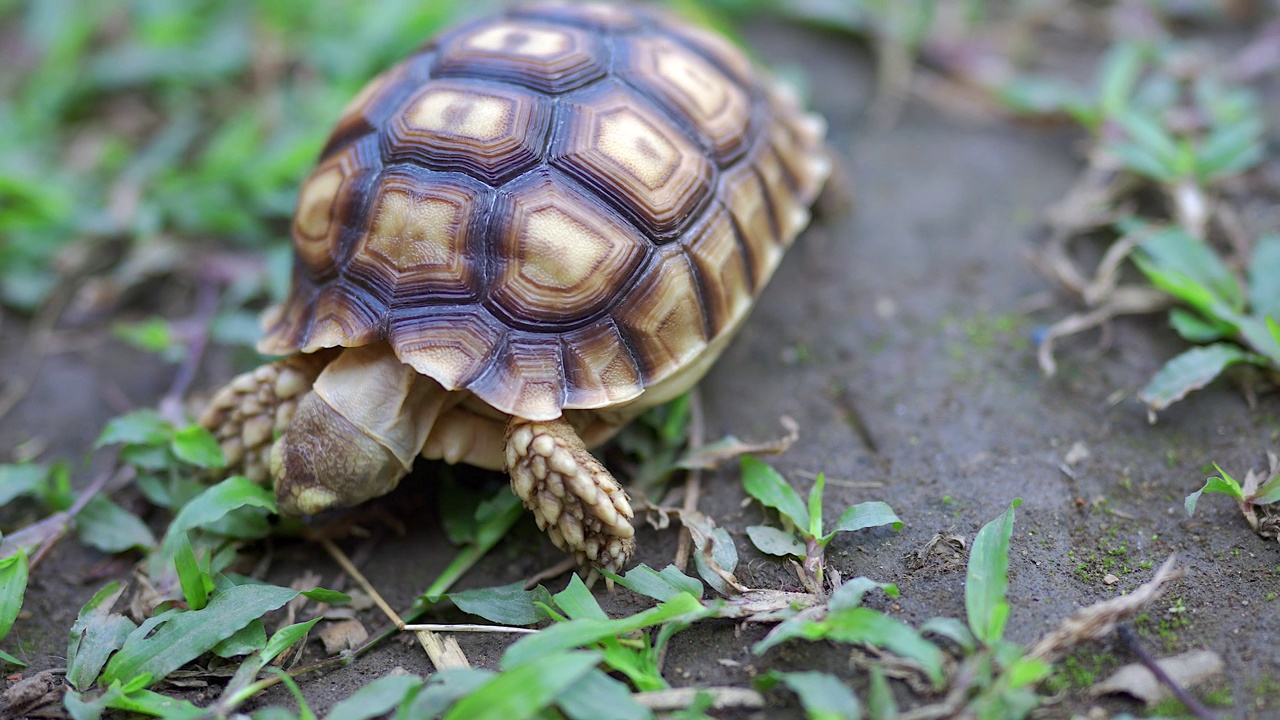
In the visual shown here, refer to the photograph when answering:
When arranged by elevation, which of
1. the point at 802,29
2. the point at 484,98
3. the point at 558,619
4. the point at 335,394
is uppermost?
the point at 484,98

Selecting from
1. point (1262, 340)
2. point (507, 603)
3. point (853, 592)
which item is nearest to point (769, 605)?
point (853, 592)

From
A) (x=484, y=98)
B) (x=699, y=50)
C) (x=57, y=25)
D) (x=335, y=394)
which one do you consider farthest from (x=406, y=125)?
(x=57, y=25)

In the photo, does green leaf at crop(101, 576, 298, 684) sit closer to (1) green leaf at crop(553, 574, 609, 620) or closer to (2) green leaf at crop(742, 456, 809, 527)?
(1) green leaf at crop(553, 574, 609, 620)

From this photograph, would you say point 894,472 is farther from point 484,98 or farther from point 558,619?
point 484,98

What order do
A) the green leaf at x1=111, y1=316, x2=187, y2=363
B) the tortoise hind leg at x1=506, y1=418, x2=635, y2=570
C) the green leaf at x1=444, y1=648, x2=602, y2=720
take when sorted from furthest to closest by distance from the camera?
the green leaf at x1=111, y1=316, x2=187, y2=363
the tortoise hind leg at x1=506, y1=418, x2=635, y2=570
the green leaf at x1=444, y1=648, x2=602, y2=720

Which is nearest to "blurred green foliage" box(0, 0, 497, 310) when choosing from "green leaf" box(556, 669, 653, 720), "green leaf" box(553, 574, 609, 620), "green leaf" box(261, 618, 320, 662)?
"green leaf" box(261, 618, 320, 662)

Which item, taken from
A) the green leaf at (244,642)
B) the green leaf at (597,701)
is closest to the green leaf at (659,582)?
the green leaf at (597,701)

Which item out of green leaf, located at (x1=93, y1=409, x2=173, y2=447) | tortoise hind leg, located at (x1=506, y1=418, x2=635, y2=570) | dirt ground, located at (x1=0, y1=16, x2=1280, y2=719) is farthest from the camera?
green leaf, located at (x1=93, y1=409, x2=173, y2=447)
